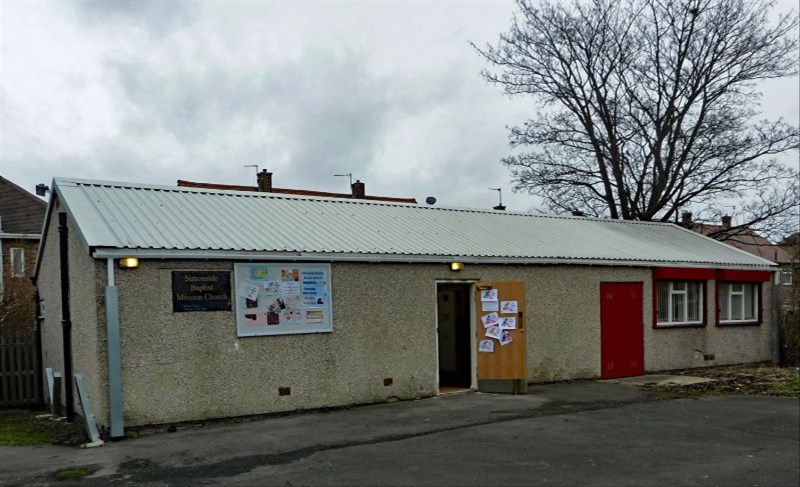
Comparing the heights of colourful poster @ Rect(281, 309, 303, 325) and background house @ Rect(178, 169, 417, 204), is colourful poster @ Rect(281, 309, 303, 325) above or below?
below

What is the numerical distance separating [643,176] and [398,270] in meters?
18.6

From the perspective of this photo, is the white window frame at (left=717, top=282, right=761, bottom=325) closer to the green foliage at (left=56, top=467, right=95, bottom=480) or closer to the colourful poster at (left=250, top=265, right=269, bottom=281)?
the colourful poster at (left=250, top=265, right=269, bottom=281)

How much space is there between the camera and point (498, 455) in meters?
8.08

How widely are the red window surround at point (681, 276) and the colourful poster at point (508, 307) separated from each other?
17.7 feet

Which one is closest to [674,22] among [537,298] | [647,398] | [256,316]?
[537,298]

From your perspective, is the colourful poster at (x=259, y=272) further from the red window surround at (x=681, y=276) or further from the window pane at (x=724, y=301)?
the window pane at (x=724, y=301)

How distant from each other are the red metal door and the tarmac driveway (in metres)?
3.93

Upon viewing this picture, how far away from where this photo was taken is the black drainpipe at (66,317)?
10.9m

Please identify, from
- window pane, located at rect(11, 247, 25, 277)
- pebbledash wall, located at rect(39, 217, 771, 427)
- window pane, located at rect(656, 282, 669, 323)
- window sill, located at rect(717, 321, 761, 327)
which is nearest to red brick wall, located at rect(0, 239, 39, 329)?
pebbledash wall, located at rect(39, 217, 771, 427)

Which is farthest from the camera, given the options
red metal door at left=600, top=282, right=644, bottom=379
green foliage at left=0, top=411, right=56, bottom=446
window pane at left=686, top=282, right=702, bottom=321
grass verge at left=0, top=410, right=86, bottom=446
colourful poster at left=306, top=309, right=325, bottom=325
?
window pane at left=686, top=282, right=702, bottom=321

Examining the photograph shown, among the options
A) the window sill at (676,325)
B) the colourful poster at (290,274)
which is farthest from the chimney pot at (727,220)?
the colourful poster at (290,274)

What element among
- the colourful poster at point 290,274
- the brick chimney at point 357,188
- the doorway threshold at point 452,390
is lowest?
the doorway threshold at point 452,390

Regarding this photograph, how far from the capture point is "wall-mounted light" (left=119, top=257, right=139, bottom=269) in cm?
962

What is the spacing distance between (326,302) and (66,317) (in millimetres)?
4187
